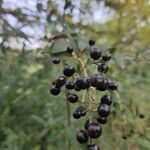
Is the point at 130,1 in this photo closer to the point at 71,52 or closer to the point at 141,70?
the point at 71,52

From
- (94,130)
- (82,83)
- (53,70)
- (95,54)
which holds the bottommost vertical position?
(94,130)

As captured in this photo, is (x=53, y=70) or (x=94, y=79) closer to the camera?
(x=94, y=79)

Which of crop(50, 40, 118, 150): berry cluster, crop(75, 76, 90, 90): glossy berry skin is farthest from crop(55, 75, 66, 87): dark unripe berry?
crop(75, 76, 90, 90): glossy berry skin

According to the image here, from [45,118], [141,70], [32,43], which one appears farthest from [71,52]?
[141,70]

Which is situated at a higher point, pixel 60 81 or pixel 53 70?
pixel 53 70

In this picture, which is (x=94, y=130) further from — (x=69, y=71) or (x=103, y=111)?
(x=69, y=71)

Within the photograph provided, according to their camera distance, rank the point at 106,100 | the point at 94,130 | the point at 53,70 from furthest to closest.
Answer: the point at 53,70 < the point at 106,100 < the point at 94,130

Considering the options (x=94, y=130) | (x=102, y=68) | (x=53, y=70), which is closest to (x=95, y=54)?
(x=102, y=68)

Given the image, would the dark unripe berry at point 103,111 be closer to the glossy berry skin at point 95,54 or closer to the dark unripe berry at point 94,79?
the dark unripe berry at point 94,79

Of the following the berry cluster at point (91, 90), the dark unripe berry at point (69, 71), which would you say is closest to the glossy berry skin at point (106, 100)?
the berry cluster at point (91, 90)

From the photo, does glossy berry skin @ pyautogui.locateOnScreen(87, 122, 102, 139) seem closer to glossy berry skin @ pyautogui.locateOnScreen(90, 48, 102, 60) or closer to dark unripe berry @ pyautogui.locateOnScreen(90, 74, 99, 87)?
dark unripe berry @ pyautogui.locateOnScreen(90, 74, 99, 87)
